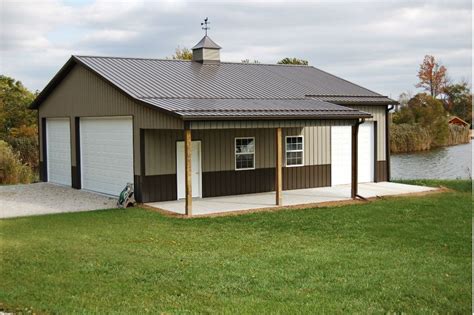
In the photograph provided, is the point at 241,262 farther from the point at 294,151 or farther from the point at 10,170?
the point at 10,170

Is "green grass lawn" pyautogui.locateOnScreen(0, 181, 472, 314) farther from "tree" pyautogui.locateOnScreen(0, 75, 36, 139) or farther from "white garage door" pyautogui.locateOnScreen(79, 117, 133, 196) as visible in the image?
"tree" pyautogui.locateOnScreen(0, 75, 36, 139)

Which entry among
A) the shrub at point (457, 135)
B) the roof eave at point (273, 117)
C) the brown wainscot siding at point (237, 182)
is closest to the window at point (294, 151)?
the brown wainscot siding at point (237, 182)

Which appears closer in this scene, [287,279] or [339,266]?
[287,279]

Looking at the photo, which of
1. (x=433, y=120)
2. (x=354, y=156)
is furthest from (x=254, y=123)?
(x=433, y=120)

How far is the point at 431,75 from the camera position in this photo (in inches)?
2778

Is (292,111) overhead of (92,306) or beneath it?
overhead

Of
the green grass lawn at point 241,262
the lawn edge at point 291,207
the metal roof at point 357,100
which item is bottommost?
the green grass lawn at point 241,262

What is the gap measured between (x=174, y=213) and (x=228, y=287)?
22.4ft

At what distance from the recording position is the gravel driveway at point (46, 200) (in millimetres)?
14766

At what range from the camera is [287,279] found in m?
7.54

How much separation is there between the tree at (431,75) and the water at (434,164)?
35.0 meters

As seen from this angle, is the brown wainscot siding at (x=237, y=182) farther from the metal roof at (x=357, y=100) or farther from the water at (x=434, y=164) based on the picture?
the water at (x=434, y=164)

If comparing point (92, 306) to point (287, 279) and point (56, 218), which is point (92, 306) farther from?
point (56, 218)

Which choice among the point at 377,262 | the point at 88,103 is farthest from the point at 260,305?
the point at 88,103
